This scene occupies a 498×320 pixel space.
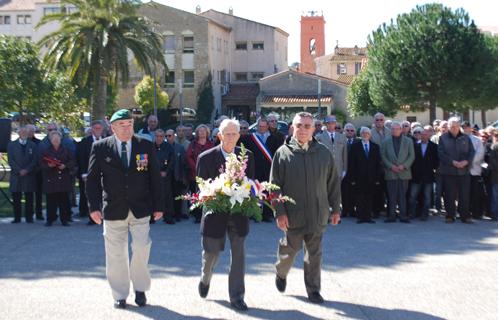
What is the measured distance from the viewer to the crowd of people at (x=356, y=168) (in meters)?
13.4

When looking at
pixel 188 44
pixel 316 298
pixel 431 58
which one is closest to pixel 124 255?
pixel 316 298

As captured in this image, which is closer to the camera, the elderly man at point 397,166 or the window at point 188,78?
the elderly man at point 397,166

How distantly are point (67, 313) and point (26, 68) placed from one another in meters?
24.2

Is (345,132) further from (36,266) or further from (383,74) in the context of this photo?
(383,74)

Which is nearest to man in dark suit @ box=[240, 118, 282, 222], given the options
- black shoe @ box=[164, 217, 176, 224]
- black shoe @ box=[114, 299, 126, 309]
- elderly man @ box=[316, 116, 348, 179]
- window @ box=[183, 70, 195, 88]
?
elderly man @ box=[316, 116, 348, 179]

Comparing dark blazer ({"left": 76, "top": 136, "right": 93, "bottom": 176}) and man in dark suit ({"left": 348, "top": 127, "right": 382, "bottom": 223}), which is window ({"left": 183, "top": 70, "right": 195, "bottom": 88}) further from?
man in dark suit ({"left": 348, "top": 127, "right": 382, "bottom": 223})

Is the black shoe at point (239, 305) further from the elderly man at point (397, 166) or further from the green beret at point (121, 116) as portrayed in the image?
the elderly man at point (397, 166)

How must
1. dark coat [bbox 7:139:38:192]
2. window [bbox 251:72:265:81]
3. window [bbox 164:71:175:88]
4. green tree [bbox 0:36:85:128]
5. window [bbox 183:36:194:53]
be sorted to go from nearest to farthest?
dark coat [bbox 7:139:38:192] < green tree [bbox 0:36:85:128] < window [bbox 183:36:194:53] < window [bbox 164:71:175:88] < window [bbox 251:72:265:81]

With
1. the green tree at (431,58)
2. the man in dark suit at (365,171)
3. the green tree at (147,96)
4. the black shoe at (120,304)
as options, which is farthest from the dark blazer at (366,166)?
the green tree at (147,96)

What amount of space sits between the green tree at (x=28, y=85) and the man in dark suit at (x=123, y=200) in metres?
19.0

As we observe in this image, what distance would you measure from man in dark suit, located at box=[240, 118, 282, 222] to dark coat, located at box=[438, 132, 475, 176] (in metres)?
3.33

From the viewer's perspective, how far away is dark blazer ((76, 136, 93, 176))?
13.8 metres

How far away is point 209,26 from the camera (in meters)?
61.7

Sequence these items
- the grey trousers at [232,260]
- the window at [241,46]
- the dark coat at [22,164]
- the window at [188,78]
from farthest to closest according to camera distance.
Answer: the window at [241,46]
the window at [188,78]
the dark coat at [22,164]
the grey trousers at [232,260]
